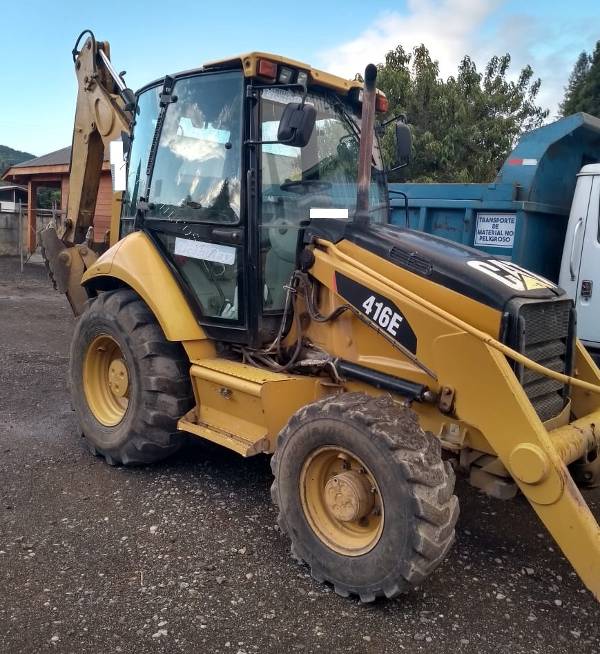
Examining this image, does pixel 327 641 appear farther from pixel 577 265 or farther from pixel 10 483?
pixel 577 265

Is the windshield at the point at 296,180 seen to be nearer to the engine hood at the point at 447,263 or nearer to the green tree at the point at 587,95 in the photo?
the engine hood at the point at 447,263

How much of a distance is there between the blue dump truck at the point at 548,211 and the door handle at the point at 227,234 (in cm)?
214

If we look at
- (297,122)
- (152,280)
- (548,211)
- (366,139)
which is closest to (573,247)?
(548,211)

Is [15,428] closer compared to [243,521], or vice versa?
[243,521]

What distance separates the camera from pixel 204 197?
4078 millimetres

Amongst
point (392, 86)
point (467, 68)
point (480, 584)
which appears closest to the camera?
point (480, 584)

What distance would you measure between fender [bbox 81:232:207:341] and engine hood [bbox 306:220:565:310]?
99 centimetres

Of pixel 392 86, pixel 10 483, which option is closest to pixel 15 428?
pixel 10 483

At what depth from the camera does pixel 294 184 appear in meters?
3.96

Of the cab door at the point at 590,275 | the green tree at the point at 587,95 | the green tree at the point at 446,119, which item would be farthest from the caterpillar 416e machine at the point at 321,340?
the green tree at the point at 587,95

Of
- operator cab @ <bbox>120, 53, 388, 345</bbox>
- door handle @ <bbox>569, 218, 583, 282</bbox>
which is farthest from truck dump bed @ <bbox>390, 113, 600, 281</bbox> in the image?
operator cab @ <bbox>120, 53, 388, 345</bbox>

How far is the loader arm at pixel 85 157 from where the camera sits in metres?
5.71

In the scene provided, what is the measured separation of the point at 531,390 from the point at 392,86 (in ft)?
35.2

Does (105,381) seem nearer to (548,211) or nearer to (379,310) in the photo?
(379,310)
